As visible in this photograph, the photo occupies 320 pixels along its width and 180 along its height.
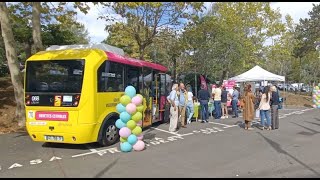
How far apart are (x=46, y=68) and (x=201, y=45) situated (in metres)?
21.4

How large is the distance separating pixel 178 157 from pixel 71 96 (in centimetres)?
307

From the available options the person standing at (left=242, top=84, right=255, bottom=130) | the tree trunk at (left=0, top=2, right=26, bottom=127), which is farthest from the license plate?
the person standing at (left=242, top=84, right=255, bottom=130)

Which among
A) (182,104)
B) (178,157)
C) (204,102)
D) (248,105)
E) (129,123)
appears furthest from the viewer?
(204,102)

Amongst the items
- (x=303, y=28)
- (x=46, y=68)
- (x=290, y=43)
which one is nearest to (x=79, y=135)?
(x=46, y=68)

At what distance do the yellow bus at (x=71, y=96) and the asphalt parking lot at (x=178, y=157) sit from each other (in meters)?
0.52

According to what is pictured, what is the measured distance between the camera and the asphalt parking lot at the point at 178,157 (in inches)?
284

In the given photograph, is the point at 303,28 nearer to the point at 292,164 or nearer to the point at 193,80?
the point at 193,80

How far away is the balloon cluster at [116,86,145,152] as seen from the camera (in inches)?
365

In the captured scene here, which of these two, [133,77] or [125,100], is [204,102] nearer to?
[133,77]

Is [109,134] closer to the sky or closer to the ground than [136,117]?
closer to the ground

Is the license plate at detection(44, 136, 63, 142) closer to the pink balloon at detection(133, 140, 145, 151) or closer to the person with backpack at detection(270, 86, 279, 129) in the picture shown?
the pink balloon at detection(133, 140, 145, 151)

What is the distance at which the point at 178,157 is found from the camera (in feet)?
28.3

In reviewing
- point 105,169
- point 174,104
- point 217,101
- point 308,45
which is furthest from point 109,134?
point 308,45

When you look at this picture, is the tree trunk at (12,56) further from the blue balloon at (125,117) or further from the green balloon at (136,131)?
the green balloon at (136,131)
